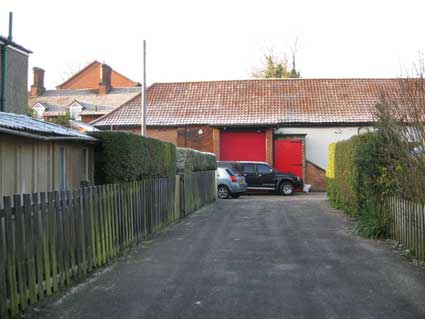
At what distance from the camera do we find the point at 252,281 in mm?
7273

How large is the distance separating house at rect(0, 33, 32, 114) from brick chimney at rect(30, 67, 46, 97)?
3526cm

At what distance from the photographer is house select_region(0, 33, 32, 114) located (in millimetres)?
19375

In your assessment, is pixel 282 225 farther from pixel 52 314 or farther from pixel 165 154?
pixel 52 314

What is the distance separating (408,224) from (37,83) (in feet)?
174

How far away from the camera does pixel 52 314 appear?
19.0 ft

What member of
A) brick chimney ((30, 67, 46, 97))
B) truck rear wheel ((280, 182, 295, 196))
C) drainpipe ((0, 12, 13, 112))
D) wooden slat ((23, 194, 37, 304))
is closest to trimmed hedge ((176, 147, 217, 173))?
drainpipe ((0, 12, 13, 112))

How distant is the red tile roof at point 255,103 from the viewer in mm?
34188

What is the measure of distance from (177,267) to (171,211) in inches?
231

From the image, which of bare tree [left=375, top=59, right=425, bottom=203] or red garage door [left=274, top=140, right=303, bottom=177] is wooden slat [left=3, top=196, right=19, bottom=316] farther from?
red garage door [left=274, top=140, right=303, bottom=177]

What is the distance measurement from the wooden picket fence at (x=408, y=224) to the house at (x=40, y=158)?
576 centimetres

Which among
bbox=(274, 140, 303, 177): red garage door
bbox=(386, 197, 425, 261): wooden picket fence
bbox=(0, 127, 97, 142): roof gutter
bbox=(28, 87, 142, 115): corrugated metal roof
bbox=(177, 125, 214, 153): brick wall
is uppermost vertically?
bbox=(28, 87, 142, 115): corrugated metal roof

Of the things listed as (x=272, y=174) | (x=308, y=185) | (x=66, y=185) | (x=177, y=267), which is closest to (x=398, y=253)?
(x=177, y=267)

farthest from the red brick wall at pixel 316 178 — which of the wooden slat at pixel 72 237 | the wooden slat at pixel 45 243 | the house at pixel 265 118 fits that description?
the wooden slat at pixel 45 243

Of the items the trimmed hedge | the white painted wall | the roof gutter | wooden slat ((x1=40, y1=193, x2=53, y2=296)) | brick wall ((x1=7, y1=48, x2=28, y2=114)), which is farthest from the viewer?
the white painted wall
